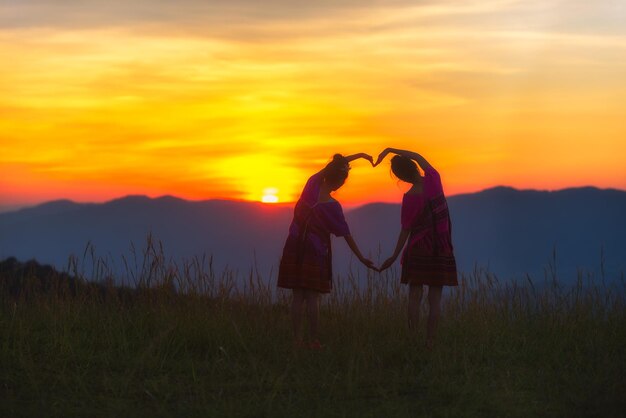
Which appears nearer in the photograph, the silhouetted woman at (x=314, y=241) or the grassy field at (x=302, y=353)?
the grassy field at (x=302, y=353)

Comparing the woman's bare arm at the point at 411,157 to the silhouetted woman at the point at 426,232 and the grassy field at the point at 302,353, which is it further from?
the grassy field at the point at 302,353

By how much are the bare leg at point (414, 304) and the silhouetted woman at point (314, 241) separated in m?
0.60

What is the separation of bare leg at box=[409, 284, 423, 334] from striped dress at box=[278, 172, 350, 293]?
33.5 inches

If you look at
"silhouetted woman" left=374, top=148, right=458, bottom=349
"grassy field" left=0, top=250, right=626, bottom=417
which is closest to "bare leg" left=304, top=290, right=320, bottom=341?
"grassy field" left=0, top=250, right=626, bottom=417

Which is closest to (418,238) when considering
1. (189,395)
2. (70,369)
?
(189,395)

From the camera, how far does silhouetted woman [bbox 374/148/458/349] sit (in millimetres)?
8484

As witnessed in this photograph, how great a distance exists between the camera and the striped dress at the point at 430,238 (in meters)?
8.48

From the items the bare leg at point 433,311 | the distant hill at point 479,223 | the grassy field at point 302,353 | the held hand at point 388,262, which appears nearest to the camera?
the grassy field at point 302,353

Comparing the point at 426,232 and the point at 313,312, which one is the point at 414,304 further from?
the point at 313,312

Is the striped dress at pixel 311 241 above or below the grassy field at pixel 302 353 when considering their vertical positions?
above

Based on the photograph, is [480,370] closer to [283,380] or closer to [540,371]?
[540,371]

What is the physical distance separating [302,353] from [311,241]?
118cm

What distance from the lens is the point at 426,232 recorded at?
28.0 feet

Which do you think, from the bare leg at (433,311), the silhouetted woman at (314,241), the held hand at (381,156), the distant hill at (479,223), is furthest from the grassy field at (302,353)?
the distant hill at (479,223)
